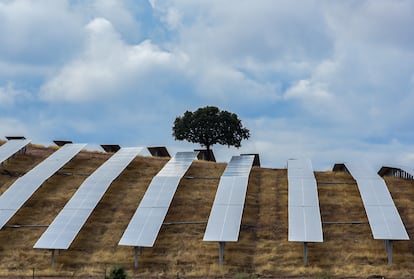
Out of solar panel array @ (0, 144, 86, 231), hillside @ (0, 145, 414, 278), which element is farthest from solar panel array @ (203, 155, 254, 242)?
solar panel array @ (0, 144, 86, 231)

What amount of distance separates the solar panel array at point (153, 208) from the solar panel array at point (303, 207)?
8738 mm

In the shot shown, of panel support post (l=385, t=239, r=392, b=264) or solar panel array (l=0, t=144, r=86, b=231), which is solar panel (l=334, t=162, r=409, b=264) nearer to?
panel support post (l=385, t=239, r=392, b=264)

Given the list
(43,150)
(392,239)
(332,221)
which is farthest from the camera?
(43,150)

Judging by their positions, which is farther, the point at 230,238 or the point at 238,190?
the point at 238,190

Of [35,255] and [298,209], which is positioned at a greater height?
[298,209]

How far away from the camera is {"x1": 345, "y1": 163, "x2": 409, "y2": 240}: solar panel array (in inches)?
1341

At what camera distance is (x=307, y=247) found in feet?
115

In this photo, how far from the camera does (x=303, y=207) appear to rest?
124 feet

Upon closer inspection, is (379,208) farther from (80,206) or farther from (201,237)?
(80,206)

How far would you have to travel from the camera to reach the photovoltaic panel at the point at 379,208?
34.1 meters

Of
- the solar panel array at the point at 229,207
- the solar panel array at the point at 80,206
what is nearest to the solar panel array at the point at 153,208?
the solar panel array at the point at 229,207

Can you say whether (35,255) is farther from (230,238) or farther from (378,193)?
(378,193)

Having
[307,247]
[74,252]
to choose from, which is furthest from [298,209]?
[74,252]

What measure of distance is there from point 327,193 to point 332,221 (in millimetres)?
5482
